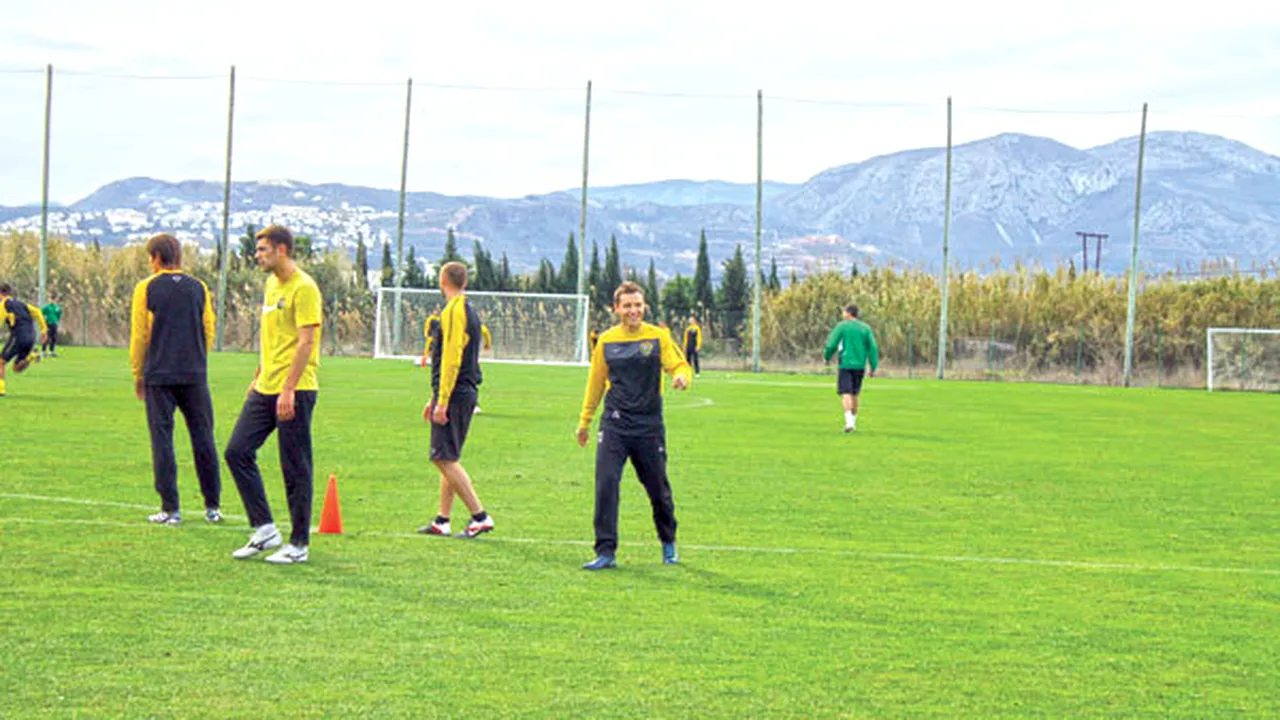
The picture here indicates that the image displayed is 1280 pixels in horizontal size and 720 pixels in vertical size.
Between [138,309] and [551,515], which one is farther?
[551,515]

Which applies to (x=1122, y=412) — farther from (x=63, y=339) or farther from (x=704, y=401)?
(x=63, y=339)

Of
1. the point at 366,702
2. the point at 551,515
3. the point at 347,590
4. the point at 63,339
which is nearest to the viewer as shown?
the point at 366,702

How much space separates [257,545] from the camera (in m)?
11.1

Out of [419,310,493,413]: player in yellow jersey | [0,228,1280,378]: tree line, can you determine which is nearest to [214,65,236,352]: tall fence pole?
[0,228,1280,378]: tree line

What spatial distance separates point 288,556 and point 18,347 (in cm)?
1924

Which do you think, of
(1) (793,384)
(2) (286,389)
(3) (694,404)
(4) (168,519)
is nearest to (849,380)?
(3) (694,404)

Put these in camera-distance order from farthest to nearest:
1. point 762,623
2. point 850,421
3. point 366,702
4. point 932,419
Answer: point 932,419, point 850,421, point 762,623, point 366,702

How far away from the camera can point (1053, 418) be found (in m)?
32.3

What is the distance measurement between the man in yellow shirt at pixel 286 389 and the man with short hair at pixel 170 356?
126 centimetres

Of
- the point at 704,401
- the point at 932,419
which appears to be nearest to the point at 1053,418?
the point at 932,419

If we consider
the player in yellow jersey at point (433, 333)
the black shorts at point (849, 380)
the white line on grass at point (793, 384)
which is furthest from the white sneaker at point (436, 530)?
the white line on grass at point (793, 384)

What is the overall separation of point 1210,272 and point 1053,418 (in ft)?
132

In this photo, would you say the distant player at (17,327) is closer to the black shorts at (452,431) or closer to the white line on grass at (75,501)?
the white line on grass at (75,501)

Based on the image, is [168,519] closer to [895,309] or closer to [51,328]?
[51,328]
